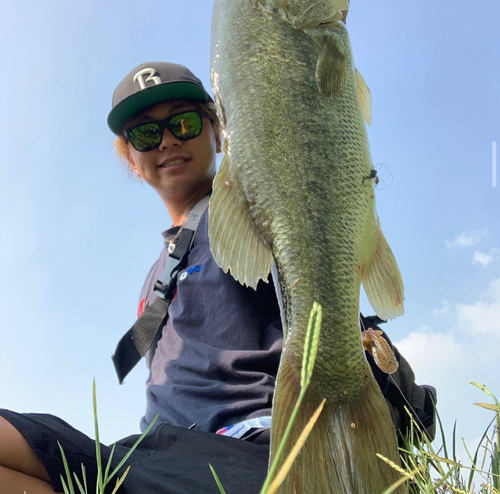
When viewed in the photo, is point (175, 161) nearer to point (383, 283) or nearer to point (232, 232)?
point (232, 232)

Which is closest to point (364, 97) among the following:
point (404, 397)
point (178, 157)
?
point (404, 397)

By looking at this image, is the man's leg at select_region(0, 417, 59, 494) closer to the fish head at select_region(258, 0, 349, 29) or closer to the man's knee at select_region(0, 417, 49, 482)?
the man's knee at select_region(0, 417, 49, 482)

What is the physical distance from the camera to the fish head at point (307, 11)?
1.91 m

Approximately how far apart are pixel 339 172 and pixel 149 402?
1.71 meters

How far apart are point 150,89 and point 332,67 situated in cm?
192

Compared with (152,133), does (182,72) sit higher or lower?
higher

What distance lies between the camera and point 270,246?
6.07 feet

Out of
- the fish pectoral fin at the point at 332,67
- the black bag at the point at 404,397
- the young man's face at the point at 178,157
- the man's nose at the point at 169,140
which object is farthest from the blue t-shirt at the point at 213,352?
the fish pectoral fin at the point at 332,67

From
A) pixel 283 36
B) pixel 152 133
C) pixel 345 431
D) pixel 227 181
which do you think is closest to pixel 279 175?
pixel 227 181

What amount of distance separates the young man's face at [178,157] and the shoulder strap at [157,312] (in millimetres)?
477

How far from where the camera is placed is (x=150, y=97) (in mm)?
3510

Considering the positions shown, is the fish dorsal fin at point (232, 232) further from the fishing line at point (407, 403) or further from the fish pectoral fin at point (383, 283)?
the fishing line at point (407, 403)

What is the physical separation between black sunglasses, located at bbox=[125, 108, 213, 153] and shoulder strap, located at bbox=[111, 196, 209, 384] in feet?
2.06

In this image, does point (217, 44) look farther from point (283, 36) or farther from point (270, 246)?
point (270, 246)
